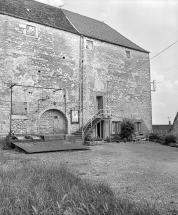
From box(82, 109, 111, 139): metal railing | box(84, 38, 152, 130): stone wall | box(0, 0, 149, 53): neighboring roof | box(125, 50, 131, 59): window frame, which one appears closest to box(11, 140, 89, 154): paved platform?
box(82, 109, 111, 139): metal railing

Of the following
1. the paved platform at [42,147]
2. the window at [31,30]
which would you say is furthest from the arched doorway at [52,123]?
the window at [31,30]

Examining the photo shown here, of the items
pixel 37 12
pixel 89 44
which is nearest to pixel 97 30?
pixel 89 44

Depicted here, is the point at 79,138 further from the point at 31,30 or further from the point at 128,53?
the point at 128,53

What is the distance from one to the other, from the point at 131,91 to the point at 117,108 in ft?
9.08

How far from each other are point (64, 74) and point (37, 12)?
599 cm

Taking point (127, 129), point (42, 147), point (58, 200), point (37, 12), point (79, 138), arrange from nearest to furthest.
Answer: point (58, 200) → point (42, 147) → point (79, 138) → point (37, 12) → point (127, 129)

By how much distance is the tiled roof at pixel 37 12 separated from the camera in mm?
17078

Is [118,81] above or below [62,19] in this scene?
below

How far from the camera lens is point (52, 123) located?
1759 centimetres

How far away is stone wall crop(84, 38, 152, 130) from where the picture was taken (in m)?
20.0

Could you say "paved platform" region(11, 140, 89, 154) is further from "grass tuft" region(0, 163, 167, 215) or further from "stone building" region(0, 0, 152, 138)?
"grass tuft" region(0, 163, 167, 215)

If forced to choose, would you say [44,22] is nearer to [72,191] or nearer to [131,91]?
[131,91]

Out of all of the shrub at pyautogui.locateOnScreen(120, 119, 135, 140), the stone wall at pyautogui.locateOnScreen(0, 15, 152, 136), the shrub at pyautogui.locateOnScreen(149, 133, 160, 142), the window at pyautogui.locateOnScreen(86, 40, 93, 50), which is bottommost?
the shrub at pyautogui.locateOnScreen(149, 133, 160, 142)

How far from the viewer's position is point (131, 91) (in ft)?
74.8
